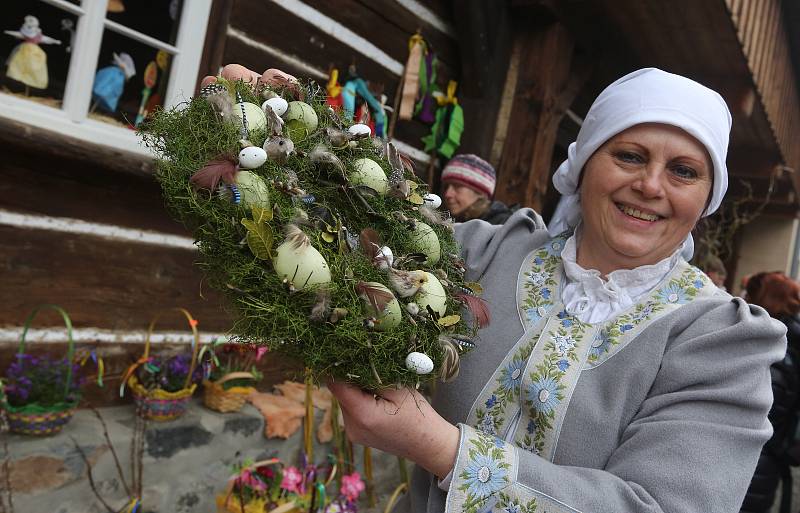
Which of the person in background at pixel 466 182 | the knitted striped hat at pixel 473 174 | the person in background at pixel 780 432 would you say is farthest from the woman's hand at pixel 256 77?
the person in background at pixel 780 432

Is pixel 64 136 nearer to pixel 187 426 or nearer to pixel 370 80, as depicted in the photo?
pixel 187 426

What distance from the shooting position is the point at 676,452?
106 centimetres

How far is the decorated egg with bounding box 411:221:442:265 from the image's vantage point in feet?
3.99

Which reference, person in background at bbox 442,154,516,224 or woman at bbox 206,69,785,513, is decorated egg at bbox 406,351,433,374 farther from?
person in background at bbox 442,154,516,224

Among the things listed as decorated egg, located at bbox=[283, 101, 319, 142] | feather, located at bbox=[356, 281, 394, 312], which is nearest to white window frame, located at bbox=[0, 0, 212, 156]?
decorated egg, located at bbox=[283, 101, 319, 142]

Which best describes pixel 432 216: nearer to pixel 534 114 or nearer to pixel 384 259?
pixel 384 259

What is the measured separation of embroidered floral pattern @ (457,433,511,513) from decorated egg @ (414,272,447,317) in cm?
27

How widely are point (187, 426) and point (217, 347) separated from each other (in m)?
0.48

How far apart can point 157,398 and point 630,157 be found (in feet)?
7.33

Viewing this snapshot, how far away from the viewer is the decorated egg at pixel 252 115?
112cm

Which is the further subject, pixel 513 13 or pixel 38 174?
pixel 513 13

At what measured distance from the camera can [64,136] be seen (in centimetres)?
240

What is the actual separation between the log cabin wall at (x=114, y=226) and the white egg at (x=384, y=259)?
4.88 ft

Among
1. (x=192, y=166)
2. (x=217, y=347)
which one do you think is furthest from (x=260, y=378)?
(x=192, y=166)
